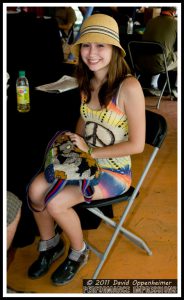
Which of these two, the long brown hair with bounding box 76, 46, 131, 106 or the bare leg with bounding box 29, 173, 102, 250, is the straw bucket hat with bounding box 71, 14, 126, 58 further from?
the bare leg with bounding box 29, 173, 102, 250

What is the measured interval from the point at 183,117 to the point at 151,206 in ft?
2.19

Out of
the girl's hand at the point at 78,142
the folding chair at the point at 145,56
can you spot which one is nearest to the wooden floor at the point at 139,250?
the girl's hand at the point at 78,142

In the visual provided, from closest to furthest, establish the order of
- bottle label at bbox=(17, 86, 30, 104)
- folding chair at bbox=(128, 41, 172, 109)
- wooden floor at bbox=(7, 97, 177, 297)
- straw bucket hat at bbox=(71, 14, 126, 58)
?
straw bucket hat at bbox=(71, 14, 126, 58) → wooden floor at bbox=(7, 97, 177, 297) → bottle label at bbox=(17, 86, 30, 104) → folding chair at bbox=(128, 41, 172, 109)

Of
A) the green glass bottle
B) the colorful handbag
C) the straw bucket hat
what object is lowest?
the colorful handbag

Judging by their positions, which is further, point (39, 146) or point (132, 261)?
point (132, 261)

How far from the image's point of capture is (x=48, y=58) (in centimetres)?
276

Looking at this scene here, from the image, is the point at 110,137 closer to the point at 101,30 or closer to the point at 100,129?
the point at 100,129

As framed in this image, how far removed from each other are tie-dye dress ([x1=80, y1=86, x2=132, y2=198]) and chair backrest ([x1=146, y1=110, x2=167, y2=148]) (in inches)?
3.9

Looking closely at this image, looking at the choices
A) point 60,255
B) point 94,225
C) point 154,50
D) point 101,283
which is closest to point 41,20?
point 154,50

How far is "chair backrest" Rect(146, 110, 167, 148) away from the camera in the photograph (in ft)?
4.59

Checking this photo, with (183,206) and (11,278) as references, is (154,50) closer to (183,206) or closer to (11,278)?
(183,206)

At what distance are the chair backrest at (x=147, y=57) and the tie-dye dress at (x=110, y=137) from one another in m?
2.10

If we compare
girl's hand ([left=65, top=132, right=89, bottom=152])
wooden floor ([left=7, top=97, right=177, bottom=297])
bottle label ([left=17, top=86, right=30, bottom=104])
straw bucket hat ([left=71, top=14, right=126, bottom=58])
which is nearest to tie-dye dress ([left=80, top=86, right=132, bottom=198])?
girl's hand ([left=65, top=132, right=89, bottom=152])

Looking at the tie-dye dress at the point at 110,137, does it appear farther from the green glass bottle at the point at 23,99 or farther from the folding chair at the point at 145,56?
the folding chair at the point at 145,56
